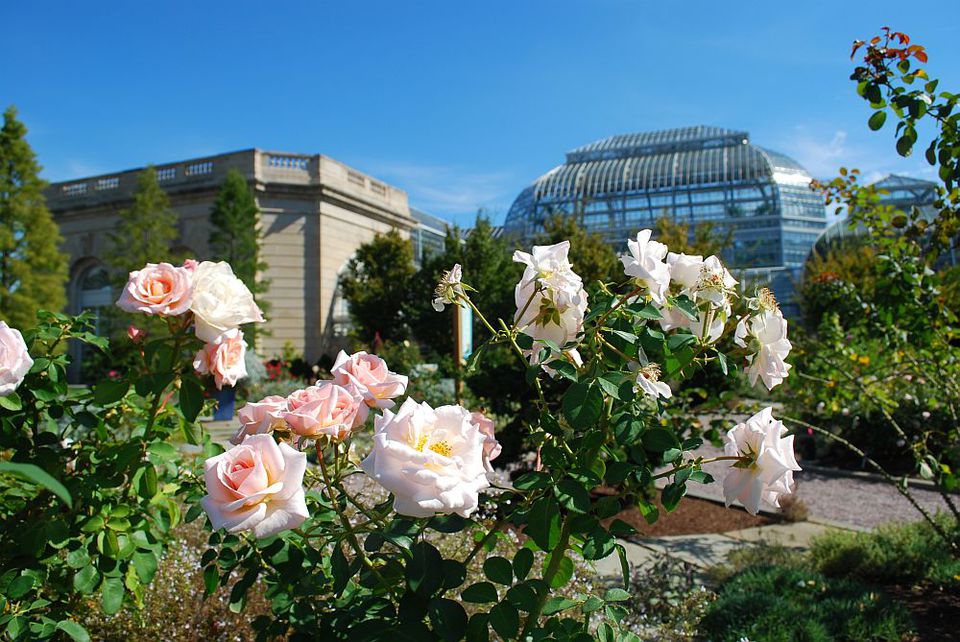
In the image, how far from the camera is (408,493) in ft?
3.73

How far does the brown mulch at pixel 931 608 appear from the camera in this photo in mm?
3291

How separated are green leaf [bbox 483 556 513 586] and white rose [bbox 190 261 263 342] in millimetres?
862

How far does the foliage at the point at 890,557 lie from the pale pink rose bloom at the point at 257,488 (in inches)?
159

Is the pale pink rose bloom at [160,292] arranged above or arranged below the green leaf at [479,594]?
above

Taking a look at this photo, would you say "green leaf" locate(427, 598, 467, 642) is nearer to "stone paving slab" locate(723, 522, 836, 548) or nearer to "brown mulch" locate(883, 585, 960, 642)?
"brown mulch" locate(883, 585, 960, 642)

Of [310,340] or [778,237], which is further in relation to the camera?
[778,237]

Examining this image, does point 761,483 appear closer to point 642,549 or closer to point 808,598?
point 808,598

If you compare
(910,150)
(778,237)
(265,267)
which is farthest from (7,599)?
(778,237)

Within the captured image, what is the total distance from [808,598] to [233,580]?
292 cm

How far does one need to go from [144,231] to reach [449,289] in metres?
23.1

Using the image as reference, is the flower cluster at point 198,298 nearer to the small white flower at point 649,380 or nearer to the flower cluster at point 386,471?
the flower cluster at point 386,471

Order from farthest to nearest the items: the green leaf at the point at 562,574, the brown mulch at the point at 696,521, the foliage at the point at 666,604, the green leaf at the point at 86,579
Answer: the brown mulch at the point at 696,521 → the foliage at the point at 666,604 → the green leaf at the point at 86,579 → the green leaf at the point at 562,574

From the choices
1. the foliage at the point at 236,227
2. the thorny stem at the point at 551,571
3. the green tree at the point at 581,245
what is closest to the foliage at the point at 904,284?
the thorny stem at the point at 551,571

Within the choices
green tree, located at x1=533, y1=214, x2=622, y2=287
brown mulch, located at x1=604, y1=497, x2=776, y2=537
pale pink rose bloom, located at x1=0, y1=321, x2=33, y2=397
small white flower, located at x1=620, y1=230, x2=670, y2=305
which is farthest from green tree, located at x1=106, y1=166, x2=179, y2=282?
small white flower, located at x1=620, y1=230, x2=670, y2=305
